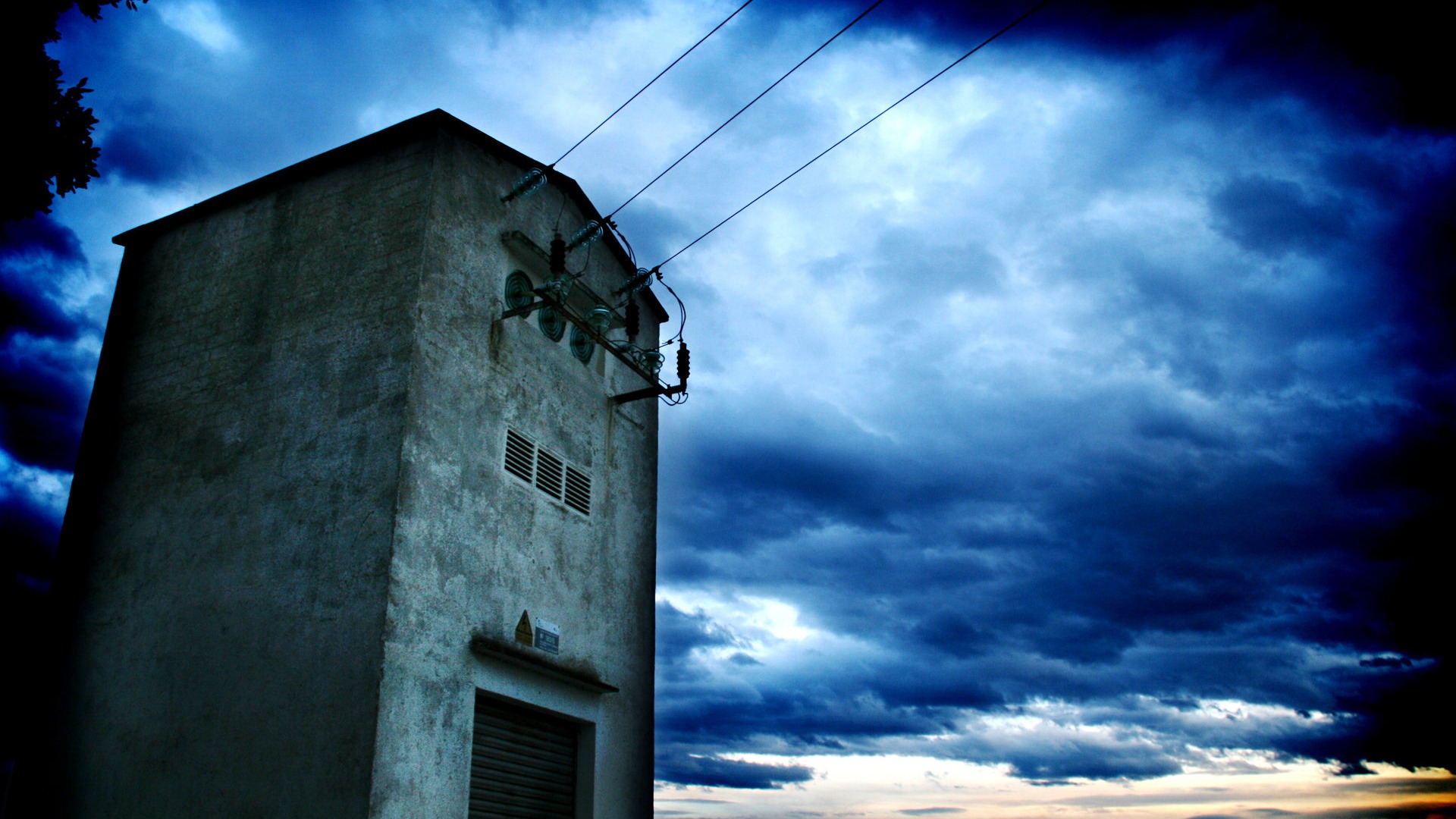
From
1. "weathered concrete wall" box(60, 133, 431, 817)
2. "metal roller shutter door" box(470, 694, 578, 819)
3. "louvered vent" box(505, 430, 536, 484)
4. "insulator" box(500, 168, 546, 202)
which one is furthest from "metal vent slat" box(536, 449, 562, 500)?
"insulator" box(500, 168, 546, 202)

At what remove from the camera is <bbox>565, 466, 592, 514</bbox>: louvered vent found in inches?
581

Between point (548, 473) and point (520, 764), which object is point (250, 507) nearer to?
point (548, 473)

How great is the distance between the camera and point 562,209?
1600 centimetres

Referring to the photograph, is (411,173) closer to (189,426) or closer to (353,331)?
(353,331)

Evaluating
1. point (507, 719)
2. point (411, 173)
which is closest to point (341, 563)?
point (507, 719)

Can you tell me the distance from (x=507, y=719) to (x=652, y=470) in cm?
567

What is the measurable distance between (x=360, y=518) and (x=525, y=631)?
2.86m

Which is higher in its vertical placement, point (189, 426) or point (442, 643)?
point (189, 426)

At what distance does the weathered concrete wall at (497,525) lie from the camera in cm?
1112

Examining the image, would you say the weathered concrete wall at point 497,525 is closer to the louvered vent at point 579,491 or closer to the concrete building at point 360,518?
the concrete building at point 360,518

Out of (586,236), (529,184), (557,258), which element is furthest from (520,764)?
(529,184)

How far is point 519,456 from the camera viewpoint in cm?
1377

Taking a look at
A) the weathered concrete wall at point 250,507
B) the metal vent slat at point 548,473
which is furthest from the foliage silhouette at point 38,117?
the metal vent slat at point 548,473

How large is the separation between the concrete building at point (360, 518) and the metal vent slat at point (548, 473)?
2.1 inches
